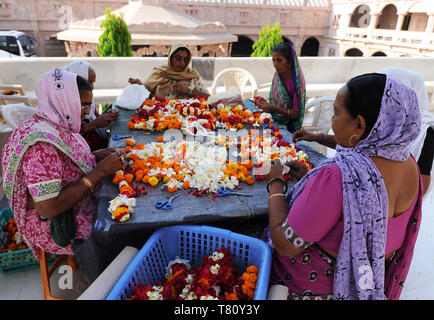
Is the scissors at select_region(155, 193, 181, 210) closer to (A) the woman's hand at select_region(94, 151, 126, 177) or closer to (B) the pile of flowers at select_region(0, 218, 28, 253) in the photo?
(A) the woman's hand at select_region(94, 151, 126, 177)

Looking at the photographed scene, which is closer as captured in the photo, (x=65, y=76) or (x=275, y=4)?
(x=65, y=76)

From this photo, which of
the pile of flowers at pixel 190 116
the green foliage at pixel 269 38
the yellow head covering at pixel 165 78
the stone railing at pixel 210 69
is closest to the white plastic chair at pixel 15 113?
the pile of flowers at pixel 190 116

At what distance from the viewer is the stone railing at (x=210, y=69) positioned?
18.4 feet

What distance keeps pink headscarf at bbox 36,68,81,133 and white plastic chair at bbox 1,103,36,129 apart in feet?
4.55

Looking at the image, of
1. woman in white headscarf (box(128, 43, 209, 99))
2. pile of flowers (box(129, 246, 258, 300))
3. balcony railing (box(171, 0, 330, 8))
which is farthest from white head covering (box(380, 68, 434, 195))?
balcony railing (box(171, 0, 330, 8))

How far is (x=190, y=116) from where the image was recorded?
318cm

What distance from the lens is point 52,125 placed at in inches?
74.3

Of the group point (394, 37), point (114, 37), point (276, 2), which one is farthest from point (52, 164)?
point (276, 2)

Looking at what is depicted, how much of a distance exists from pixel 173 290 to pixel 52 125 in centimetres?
128

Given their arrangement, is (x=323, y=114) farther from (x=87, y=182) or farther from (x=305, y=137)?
(x=87, y=182)

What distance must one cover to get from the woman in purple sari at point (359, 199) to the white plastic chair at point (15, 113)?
2.83 m

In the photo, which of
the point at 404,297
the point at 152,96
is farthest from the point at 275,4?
the point at 404,297

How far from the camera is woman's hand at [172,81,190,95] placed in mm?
4020
